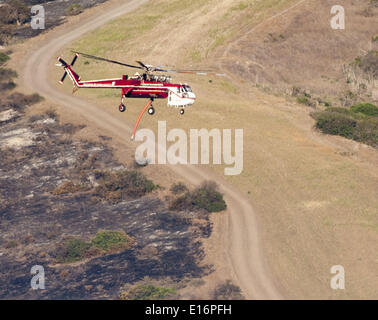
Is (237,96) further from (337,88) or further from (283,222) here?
(283,222)

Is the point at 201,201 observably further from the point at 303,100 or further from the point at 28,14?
the point at 28,14

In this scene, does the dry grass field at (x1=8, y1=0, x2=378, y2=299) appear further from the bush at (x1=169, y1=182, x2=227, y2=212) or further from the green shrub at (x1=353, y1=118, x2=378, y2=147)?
the bush at (x1=169, y1=182, x2=227, y2=212)

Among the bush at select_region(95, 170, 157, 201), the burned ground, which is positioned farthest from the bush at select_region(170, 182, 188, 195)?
the burned ground

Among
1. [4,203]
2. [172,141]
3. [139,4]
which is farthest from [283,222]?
[139,4]

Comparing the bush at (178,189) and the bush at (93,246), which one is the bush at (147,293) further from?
the bush at (178,189)
